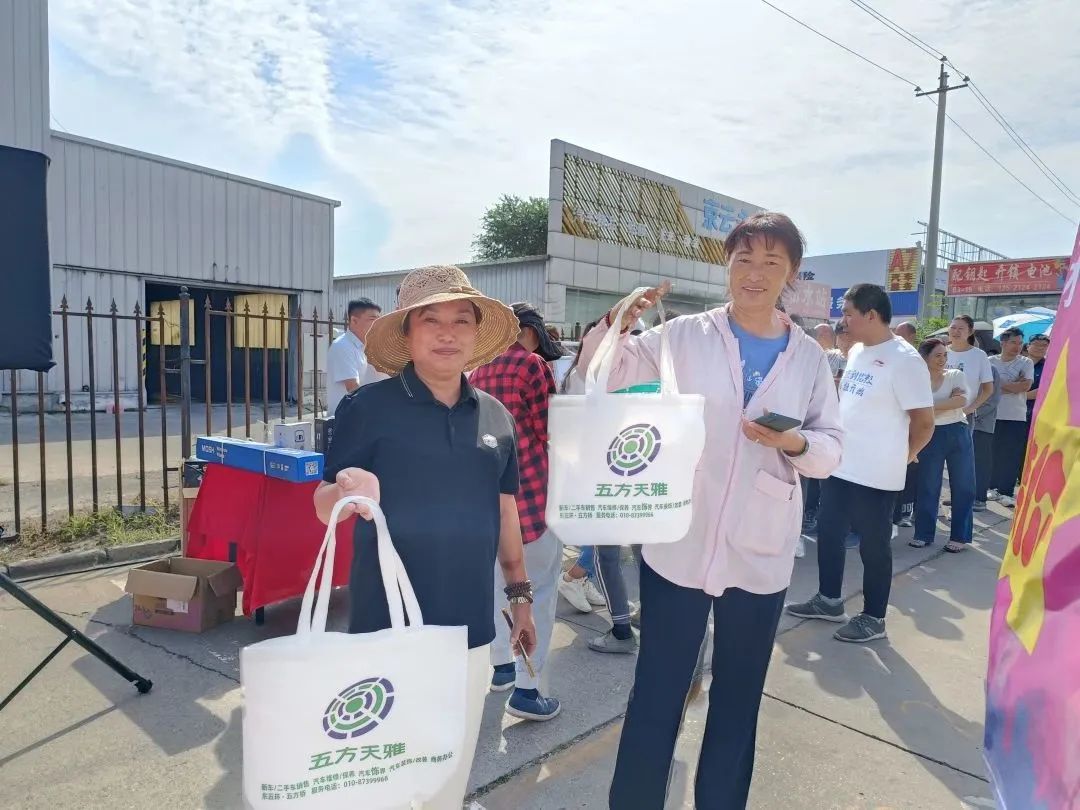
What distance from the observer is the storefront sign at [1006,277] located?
26.0 m

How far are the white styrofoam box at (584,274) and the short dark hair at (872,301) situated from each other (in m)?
11.3

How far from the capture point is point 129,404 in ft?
43.2

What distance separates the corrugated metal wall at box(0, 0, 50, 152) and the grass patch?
829cm

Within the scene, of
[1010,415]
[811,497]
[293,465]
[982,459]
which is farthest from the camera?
[1010,415]

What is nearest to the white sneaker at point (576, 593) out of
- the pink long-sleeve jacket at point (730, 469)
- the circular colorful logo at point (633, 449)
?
the pink long-sleeve jacket at point (730, 469)

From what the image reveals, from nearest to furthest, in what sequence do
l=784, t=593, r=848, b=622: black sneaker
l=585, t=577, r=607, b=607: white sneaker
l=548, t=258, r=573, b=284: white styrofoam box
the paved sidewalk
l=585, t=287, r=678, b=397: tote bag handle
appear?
l=585, t=287, r=678, b=397: tote bag handle
the paved sidewalk
l=784, t=593, r=848, b=622: black sneaker
l=585, t=577, r=607, b=607: white sneaker
l=548, t=258, r=573, b=284: white styrofoam box

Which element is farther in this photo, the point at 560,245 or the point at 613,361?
the point at 560,245

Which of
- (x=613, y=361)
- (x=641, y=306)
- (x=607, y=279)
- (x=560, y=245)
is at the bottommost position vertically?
(x=613, y=361)

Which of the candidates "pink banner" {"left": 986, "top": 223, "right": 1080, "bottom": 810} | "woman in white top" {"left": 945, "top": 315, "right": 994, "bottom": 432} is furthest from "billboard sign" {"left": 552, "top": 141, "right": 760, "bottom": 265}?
"pink banner" {"left": 986, "top": 223, "right": 1080, "bottom": 810}

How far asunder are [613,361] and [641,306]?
0.17m

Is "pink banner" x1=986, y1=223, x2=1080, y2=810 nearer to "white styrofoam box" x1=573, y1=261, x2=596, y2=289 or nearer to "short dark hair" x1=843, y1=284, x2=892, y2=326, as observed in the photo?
"short dark hair" x1=843, y1=284, x2=892, y2=326

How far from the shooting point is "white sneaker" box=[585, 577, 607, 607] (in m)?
4.41

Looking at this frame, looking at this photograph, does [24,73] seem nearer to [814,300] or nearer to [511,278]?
[511,278]

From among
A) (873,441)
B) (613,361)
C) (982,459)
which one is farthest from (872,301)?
(982,459)
